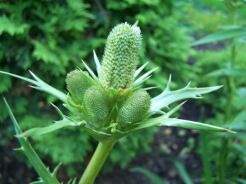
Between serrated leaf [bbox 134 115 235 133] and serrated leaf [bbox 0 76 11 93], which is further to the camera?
serrated leaf [bbox 0 76 11 93]

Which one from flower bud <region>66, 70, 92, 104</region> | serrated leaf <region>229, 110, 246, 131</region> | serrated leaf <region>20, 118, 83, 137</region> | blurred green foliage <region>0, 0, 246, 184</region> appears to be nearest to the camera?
serrated leaf <region>20, 118, 83, 137</region>

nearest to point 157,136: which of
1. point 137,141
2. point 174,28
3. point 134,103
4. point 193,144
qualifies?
point 193,144

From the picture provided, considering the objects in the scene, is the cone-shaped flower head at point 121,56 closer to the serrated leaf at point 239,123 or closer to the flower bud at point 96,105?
the flower bud at point 96,105

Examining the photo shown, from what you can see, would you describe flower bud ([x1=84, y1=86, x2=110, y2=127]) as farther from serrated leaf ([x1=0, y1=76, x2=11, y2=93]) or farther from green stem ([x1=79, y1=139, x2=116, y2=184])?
serrated leaf ([x1=0, y1=76, x2=11, y2=93])

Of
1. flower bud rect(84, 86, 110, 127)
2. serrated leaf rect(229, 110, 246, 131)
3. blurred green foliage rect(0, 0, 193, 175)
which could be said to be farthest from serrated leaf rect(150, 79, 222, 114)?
blurred green foliage rect(0, 0, 193, 175)

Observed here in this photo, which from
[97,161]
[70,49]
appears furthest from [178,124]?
[70,49]

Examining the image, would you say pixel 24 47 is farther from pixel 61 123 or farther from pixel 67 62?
pixel 61 123

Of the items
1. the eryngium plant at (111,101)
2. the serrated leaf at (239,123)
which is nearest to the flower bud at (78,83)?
the eryngium plant at (111,101)

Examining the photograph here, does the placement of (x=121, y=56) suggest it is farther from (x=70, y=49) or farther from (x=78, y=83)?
(x=70, y=49)
